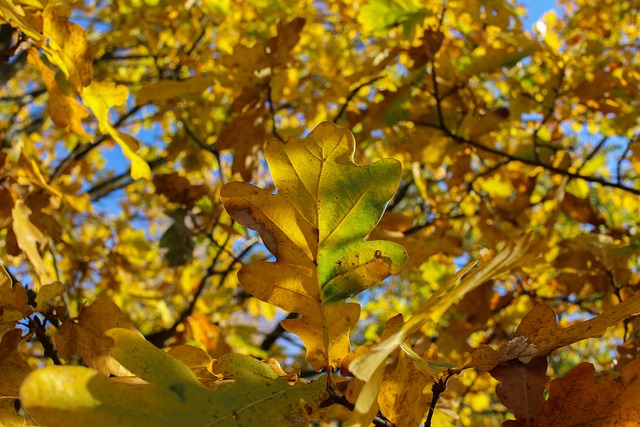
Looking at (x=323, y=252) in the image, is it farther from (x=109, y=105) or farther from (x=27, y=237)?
(x=27, y=237)

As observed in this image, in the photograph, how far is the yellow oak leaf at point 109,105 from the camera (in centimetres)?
104

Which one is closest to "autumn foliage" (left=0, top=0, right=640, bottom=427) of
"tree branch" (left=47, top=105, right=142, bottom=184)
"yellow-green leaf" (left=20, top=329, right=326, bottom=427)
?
"yellow-green leaf" (left=20, top=329, right=326, bottom=427)

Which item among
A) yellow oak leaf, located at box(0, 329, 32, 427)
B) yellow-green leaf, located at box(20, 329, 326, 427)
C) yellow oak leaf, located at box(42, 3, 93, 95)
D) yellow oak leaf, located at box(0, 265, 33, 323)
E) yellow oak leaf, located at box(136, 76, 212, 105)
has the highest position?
yellow oak leaf, located at box(136, 76, 212, 105)

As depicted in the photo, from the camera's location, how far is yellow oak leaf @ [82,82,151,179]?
104 cm

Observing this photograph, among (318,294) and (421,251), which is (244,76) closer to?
(421,251)

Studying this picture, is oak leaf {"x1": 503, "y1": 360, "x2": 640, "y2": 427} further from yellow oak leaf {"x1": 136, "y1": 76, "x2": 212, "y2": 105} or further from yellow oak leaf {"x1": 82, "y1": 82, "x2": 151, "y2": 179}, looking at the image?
yellow oak leaf {"x1": 136, "y1": 76, "x2": 212, "y2": 105}

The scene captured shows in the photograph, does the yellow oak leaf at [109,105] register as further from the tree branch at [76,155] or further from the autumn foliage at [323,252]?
the tree branch at [76,155]

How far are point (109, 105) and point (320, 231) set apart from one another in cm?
60

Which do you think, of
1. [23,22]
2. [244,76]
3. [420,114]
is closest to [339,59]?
[420,114]

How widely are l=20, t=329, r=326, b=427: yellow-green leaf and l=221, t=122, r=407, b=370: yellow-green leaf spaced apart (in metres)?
0.09

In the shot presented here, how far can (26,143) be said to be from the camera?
1.53 meters

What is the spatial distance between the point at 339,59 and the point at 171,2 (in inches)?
36.1

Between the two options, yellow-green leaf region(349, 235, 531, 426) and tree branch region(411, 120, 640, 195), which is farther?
tree branch region(411, 120, 640, 195)

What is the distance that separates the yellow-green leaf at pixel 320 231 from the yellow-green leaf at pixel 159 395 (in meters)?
0.09
